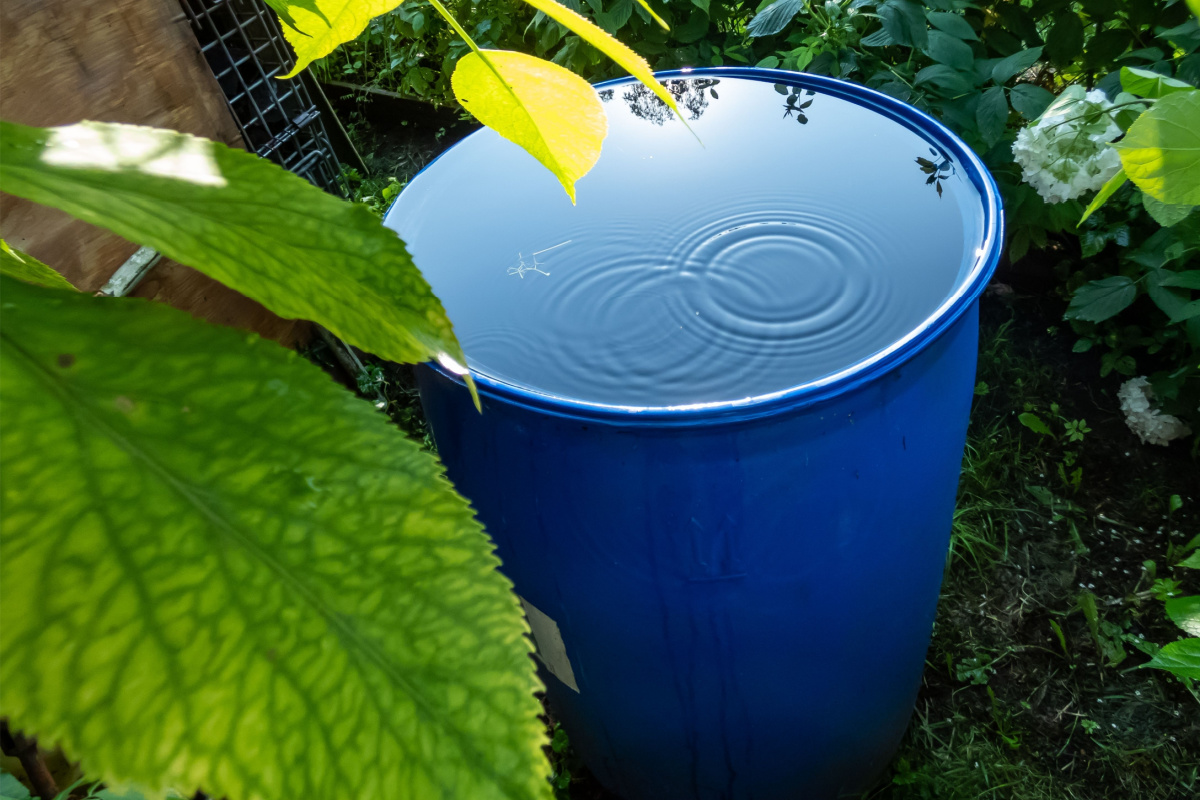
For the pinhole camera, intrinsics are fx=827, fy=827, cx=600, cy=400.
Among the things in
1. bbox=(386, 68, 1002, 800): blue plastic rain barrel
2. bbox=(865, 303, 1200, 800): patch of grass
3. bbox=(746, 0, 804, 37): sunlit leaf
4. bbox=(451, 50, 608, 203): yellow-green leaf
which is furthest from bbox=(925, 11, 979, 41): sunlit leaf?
bbox=(451, 50, 608, 203): yellow-green leaf

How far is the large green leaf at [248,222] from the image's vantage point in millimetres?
177

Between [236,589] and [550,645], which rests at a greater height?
[236,589]

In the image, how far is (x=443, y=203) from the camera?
128cm

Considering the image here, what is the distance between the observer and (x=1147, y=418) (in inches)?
88.9

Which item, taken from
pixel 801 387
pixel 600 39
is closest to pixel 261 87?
pixel 801 387

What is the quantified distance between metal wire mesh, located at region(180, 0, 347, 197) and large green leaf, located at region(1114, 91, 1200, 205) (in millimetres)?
2317

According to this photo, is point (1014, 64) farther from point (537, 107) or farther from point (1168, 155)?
point (537, 107)

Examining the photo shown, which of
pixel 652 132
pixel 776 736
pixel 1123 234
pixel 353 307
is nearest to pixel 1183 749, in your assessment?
pixel 776 736

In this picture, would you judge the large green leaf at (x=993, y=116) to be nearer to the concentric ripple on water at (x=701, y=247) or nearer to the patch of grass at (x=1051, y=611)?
the patch of grass at (x=1051, y=611)

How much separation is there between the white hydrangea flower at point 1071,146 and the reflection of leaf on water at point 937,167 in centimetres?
71

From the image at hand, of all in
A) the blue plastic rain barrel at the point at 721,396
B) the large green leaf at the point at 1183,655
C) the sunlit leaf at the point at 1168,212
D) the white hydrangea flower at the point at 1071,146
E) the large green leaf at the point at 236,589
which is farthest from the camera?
the white hydrangea flower at the point at 1071,146

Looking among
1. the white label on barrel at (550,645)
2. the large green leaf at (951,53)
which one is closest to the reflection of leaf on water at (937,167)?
the white label on barrel at (550,645)

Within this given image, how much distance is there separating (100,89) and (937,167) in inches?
74.9

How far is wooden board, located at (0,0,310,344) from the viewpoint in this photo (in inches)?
71.0
